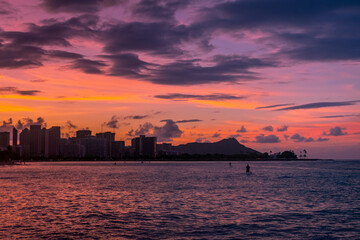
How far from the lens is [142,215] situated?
44938 mm

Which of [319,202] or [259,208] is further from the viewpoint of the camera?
[319,202]

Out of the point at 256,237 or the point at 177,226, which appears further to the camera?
the point at 177,226

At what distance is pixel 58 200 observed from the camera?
6047 cm

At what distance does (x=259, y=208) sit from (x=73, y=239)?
27512 mm

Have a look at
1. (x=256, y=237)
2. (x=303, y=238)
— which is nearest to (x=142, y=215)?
(x=256, y=237)

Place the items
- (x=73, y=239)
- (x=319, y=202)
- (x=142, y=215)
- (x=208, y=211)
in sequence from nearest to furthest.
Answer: (x=73, y=239)
(x=142, y=215)
(x=208, y=211)
(x=319, y=202)

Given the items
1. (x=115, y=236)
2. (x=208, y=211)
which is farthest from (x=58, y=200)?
(x=115, y=236)

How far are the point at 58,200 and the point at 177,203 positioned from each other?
1933 centimetres

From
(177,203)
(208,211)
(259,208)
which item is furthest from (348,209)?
(177,203)

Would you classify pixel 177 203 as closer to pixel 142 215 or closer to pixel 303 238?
pixel 142 215

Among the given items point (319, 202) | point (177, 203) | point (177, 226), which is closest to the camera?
point (177, 226)

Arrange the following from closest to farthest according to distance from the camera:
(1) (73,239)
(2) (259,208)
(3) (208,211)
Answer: (1) (73,239)
(3) (208,211)
(2) (259,208)

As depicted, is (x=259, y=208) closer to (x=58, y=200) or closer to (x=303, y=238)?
(x=303, y=238)

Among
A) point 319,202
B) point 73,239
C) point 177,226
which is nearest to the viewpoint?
point 73,239
